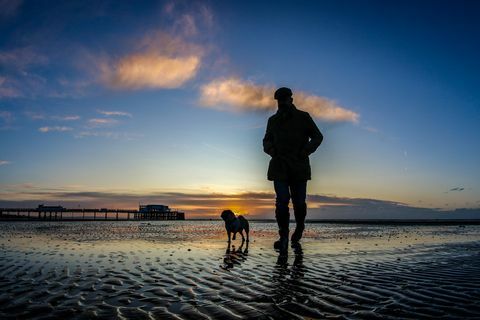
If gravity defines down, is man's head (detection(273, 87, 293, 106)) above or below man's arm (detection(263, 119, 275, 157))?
above

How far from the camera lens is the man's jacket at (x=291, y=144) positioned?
310 inches

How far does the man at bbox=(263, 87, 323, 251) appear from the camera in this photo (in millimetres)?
7867

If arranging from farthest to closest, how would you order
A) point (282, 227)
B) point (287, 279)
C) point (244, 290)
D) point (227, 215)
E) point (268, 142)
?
point (227, 215), point (268, 142), point (282, 227), point (287, 279), point (244, 290)

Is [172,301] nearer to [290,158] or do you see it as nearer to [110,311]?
[110,311]

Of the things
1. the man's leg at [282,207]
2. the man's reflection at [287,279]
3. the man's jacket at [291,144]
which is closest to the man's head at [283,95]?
the man's jacket at [291,144]

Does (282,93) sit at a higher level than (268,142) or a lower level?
higher

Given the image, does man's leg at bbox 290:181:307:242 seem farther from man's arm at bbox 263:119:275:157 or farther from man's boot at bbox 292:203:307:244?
man's arm at bbox 263:119:275:157

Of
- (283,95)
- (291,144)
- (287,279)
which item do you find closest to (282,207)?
(291,144)

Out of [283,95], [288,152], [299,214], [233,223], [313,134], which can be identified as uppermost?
[283,95]

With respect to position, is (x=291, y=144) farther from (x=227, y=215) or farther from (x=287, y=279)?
(x=227, y=215)

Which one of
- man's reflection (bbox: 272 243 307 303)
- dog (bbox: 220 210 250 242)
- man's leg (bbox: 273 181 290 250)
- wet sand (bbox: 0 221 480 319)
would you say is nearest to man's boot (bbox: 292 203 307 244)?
man's leg (bbox: 273 181 290 250)

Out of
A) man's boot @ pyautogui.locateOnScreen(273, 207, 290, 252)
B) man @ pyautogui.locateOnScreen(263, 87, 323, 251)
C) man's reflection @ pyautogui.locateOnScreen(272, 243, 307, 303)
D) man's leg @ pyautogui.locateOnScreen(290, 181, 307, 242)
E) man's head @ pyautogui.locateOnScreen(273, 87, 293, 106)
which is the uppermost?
man's head @ pyautogui.locateOnScreen(273, 87, 293, 106)

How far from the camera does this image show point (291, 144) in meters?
8.03

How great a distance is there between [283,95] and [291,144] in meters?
1.09
